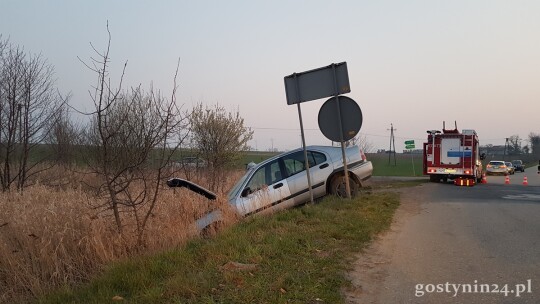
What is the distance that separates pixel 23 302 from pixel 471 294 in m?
4.85

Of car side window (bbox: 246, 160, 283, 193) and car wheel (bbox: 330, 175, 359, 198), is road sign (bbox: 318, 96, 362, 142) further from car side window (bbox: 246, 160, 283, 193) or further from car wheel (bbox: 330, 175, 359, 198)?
car side window (bbox: 246, 160, 283, 193)

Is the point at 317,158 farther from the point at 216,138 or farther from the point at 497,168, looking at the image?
the point at 497,168

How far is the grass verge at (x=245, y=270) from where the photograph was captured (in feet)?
15.0

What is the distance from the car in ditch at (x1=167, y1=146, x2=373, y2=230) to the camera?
33.4 feet

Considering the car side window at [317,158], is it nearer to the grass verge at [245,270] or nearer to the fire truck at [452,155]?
the grass verge at [245,270]

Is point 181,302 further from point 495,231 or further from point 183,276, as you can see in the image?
point 495,231

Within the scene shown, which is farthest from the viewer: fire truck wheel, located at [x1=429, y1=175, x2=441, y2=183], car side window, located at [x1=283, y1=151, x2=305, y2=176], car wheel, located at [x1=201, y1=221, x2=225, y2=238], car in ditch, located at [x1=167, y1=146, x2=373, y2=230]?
fire truck wheel, located at [x1=429, y1=175, x2=441, y2=183]

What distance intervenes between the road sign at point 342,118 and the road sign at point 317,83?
26 centimetres

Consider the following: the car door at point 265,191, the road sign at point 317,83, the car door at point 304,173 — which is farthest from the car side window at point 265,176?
the road sign at point 317,83

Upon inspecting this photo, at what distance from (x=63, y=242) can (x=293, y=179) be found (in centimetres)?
563

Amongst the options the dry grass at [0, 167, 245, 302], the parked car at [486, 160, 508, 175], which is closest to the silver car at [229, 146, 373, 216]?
the dry grass at [0, 167, 245, 302]

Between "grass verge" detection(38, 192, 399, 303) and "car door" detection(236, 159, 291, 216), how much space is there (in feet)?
6.37

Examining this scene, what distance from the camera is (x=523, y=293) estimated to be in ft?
15.9

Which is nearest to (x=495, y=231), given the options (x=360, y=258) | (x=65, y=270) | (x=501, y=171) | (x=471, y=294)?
(x=360, y=258)
